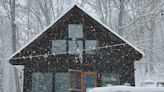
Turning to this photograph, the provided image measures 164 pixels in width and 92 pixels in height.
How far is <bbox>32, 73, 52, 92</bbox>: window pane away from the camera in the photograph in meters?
16.1

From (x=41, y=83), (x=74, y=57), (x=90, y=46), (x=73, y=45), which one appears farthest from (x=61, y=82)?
(x=90, y=46)

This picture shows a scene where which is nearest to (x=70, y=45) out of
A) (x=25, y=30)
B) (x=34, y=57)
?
(x=34, y=57)

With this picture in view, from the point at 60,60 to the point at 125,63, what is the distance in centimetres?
330

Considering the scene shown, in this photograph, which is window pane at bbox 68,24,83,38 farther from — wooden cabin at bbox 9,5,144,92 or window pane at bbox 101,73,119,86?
window pane at bbox 101,73,119,86

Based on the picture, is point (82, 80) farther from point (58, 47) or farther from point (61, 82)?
point (58, 47)

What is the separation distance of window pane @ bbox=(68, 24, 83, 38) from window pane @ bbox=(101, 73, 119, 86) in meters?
2.46

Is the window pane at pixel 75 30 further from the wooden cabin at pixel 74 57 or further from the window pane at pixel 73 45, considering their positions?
the window pane at pixel 73 45

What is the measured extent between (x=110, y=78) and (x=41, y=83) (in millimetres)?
3448

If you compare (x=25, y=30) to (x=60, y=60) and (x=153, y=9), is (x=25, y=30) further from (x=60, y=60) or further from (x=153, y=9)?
(x=60, y=60)

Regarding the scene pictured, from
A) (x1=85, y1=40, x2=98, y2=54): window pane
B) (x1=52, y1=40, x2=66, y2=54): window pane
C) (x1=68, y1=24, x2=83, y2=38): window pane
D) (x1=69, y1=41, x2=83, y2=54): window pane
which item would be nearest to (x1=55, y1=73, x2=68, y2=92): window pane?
(x1=52, y1=40, x2=66, y2=54): window pane

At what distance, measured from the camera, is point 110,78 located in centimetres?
1634

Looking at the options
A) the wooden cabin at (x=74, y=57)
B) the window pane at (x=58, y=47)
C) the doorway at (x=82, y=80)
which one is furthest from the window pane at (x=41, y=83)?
the window pane at (x=58, y=47)

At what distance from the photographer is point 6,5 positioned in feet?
92.8

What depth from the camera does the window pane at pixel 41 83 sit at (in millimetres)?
16094
